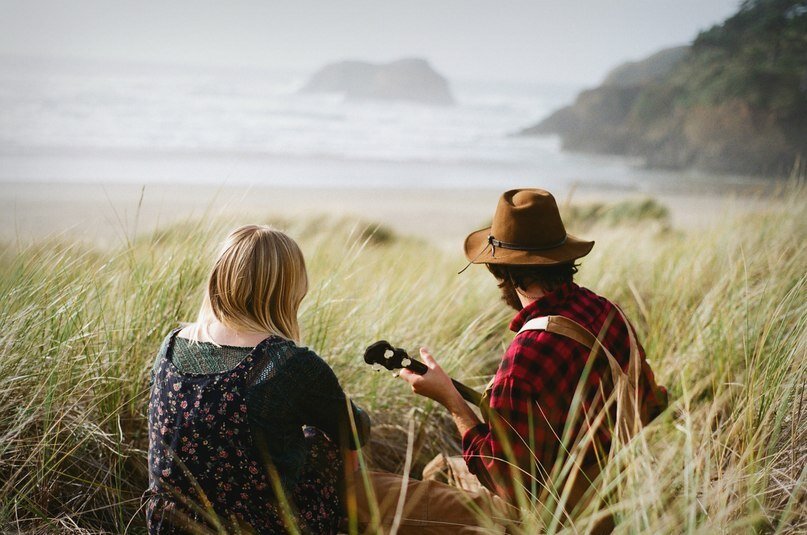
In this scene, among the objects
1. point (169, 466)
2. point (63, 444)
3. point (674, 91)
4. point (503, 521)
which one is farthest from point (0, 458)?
point (674, 91)

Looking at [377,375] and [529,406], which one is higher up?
[529,406]

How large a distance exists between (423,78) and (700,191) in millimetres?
21172

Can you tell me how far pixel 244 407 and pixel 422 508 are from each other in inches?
26.1

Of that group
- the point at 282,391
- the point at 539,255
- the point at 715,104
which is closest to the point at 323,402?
the point at 282,391

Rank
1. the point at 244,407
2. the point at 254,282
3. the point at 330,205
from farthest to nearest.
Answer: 1. the point at 330,205
2. the point at 254,282
3. the point at 244,407

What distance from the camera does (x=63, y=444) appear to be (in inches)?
85.4

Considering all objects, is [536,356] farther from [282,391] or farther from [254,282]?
[254,282]

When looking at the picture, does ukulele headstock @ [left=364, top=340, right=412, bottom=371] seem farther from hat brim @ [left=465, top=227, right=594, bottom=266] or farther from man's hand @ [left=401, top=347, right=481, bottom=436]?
hat brim @ [left=465, top=227, right=594, bottom=266]

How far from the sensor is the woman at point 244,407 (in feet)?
5.85

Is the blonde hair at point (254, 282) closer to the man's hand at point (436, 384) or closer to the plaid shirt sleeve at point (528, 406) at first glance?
the man's hand at point (436, 384)

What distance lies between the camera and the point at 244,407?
1.77 meters

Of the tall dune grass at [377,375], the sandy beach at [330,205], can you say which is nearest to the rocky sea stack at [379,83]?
the sandy beach at [330,205]

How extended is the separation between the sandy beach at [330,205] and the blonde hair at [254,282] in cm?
106

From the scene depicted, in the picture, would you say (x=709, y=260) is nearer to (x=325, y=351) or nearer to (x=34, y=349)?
(x=325, y=351)
